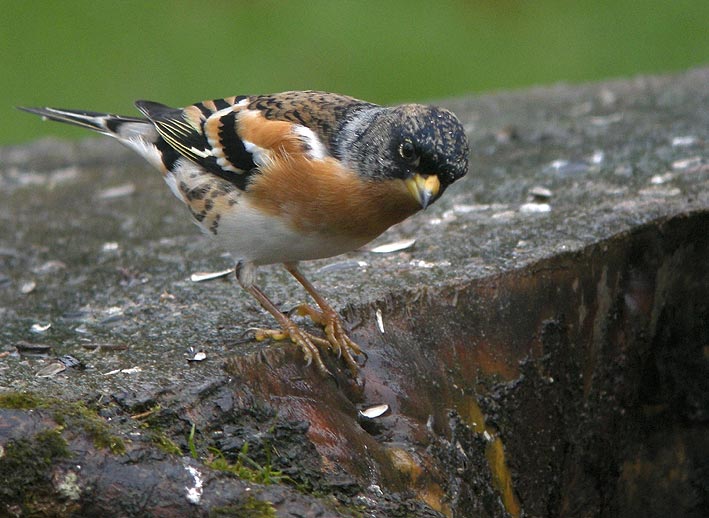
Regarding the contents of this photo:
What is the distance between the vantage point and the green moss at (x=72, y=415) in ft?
8.93

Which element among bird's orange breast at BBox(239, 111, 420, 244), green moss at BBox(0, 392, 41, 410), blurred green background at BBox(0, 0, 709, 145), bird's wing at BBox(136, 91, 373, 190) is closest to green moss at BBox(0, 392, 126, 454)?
green moss at BBox(0, 392, 41, 410)

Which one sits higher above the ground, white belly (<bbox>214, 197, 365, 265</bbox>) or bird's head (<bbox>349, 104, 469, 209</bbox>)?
bird's head (<bbox>349, 104, 469, 209</bbox>)

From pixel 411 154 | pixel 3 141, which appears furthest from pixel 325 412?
pixel 3 141

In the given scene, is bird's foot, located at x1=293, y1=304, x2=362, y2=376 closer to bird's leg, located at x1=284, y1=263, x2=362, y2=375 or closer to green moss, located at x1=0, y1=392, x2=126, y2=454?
bird's leg, located at x1=284, y1=263, x2=362, y2=375

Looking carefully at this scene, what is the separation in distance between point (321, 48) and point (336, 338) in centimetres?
679

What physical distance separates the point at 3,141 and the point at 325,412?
23.7 ft

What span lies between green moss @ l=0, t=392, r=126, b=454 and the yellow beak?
46.3 inches

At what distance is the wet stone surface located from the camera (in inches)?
110

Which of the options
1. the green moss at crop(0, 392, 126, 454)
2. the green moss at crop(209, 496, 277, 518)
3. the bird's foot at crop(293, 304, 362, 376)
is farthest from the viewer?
the bird's foot at crop(293, 304, 362, 376)

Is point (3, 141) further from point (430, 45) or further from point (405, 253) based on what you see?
point (405, 253)

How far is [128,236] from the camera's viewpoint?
4.76 metres

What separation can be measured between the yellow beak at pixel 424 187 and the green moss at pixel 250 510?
113 centimetres

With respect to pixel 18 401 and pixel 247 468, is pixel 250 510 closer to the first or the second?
pixel 247 468

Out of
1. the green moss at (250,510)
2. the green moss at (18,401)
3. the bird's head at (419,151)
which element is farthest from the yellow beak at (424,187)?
the green moss at (18,401)
